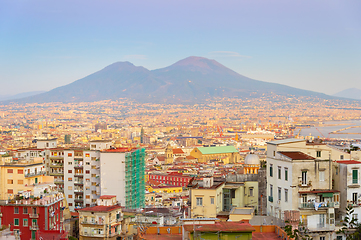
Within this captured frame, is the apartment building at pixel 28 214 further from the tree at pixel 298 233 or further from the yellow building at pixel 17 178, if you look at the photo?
the tree at pixel 298 233

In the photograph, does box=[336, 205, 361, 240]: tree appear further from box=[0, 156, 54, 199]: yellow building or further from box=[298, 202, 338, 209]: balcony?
box=[0, 156, 54, 199]: yellow building

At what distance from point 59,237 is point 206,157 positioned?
87082 millimetres

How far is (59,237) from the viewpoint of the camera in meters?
14.9

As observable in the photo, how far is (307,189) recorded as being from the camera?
620 inches

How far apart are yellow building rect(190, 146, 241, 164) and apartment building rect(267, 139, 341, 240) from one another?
81.8 meters

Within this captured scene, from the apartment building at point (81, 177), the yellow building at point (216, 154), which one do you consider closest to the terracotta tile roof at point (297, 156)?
the apartment building at point (81, 177)

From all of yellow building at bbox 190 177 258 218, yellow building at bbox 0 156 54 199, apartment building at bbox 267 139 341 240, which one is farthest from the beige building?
apartment building at bbox 267 139 341 240

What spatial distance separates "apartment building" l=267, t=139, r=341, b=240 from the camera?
1535cm

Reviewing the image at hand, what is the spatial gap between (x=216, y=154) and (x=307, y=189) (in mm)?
88171

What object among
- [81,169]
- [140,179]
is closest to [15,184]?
[81,169]

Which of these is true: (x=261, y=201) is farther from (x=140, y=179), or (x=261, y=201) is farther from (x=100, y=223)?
(x=140, y=179)

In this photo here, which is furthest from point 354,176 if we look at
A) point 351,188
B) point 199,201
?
point 199,201

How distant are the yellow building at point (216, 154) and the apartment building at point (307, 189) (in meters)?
81.8

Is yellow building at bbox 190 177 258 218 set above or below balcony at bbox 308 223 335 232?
above
